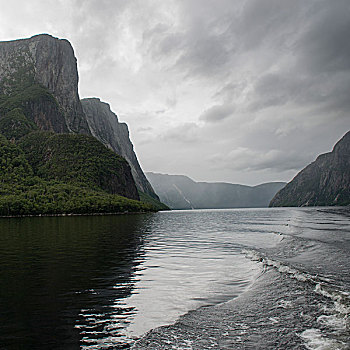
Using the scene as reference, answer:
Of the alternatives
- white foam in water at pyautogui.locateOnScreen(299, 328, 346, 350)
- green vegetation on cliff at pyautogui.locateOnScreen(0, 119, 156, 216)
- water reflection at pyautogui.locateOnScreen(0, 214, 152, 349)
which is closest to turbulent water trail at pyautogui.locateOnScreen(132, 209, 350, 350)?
white foam in water at pyautogui.locateOnScreen(299, 328, 346, 350)

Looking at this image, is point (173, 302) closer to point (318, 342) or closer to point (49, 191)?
point (318, 342)

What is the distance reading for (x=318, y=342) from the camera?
9688 millimetres

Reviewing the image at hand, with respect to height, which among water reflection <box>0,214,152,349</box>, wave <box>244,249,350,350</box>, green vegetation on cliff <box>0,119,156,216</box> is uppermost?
green vegetation on cliff <box>0,119,156,216</box>

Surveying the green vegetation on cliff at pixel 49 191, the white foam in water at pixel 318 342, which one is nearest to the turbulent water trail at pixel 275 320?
the white foam in water at pixel 318 342

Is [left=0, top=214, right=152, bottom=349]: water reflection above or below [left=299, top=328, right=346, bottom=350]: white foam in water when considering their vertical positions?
above

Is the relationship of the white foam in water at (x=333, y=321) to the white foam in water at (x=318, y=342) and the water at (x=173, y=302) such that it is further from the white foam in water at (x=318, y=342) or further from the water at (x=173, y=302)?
the white foam in water at (x=318, y=342)

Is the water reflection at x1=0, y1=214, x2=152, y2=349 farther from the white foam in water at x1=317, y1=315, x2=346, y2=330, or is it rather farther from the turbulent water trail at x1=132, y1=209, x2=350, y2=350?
the white foam in water at x1=317, y1=315, x2=346, y2=330

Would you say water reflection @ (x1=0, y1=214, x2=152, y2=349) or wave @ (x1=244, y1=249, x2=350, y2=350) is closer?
wave @ (x1=244, y1=249, x2=350, y2=350)

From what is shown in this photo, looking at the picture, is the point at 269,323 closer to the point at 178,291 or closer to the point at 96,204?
the point at 178,291

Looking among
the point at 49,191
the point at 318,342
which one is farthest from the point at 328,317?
the point at 49,191

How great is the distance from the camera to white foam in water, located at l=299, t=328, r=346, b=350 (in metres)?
9.31

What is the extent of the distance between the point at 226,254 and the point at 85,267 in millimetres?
13987

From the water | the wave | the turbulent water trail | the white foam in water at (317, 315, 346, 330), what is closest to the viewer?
the wave

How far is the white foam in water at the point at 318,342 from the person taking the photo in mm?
9309
